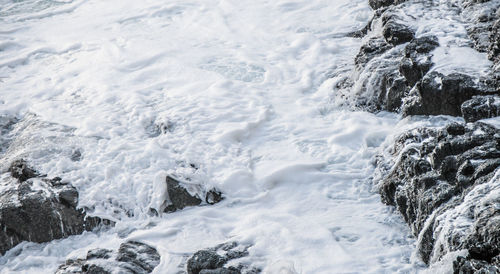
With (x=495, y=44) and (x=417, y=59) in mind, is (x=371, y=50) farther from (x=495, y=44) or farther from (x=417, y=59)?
(x=495, y=44)

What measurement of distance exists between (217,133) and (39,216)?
2539 millimetres

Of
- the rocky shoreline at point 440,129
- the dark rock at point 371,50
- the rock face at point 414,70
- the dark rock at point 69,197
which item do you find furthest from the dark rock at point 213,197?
the dark rock at point 371,50

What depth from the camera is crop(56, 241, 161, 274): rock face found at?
5.28 m

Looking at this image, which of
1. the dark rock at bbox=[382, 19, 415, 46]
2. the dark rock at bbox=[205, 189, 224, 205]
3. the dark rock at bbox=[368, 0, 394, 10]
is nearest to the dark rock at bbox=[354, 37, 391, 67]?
the dark rock at bbox=[382, 19, 415, 46]

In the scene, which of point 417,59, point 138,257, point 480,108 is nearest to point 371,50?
point 417,59

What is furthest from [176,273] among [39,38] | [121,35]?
[39,38]

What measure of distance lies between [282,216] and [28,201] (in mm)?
2989

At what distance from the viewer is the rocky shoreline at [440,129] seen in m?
4.42

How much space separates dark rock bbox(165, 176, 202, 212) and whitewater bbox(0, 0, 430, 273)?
0.11 m

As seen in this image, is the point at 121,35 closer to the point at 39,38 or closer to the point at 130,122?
the point at 39,38

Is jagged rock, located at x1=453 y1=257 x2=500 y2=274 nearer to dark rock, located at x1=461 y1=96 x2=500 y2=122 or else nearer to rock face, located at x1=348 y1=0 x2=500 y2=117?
dark rock, located at x1=461 y1=96 x2=500 y2=122

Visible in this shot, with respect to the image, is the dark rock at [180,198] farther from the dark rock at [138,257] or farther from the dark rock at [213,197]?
the dark rock at [138,257]

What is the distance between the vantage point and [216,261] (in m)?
5.08

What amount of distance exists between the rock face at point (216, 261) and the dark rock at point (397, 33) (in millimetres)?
4295
